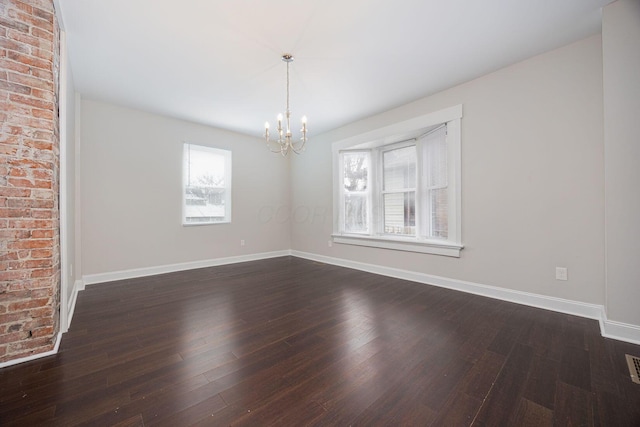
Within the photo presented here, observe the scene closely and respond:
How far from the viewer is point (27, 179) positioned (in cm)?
179

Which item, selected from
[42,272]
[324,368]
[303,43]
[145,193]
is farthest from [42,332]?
[303,43]

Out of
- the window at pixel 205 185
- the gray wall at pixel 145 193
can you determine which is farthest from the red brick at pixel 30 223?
the window at pixel 205 185

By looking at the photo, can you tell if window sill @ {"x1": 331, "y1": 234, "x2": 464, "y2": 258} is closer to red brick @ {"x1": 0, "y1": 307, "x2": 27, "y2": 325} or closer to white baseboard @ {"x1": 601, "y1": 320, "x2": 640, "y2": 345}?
white baseboard @ {"x1": 601, "y1": 320, "x2": 640, "y2": 345}

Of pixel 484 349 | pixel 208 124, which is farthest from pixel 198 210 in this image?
pixel 484 349

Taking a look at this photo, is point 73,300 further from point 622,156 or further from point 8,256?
point 622,156

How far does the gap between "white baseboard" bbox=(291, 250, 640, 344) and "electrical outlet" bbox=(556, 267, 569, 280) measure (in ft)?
0.72

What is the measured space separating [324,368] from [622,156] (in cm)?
279

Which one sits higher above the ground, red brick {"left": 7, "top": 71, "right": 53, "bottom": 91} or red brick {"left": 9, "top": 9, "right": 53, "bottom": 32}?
red brick {"left": 9, "top": 9, "right": 53, "bottom": 32}

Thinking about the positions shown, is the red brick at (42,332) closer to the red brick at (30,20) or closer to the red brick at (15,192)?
the red brick at (15,192)

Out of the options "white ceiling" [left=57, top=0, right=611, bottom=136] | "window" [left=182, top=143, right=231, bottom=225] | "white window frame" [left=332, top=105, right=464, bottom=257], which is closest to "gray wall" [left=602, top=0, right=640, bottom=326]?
"white ceiling" [left=57, top=0, right=611, bottom=136]

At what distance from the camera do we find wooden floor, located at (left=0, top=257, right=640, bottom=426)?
1308mm

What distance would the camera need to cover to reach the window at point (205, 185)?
455 cm

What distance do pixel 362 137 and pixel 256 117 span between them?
6.09ft

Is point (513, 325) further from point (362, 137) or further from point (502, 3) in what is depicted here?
point (362, 137)
